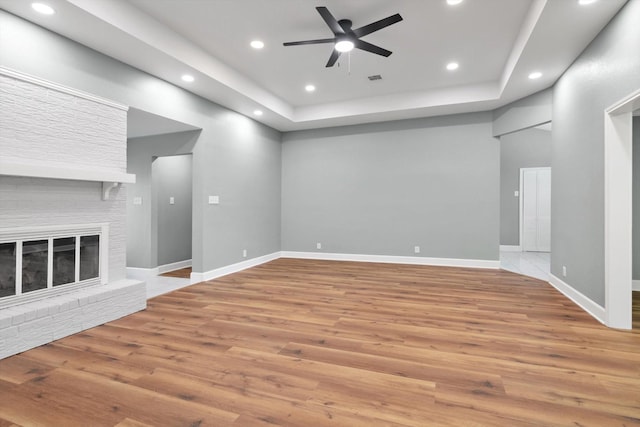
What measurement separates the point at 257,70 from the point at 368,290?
356cm

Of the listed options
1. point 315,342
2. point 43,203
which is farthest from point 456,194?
point 43,203

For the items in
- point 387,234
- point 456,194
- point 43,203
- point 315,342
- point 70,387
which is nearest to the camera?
point 70,387

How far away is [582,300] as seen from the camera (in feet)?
11.9

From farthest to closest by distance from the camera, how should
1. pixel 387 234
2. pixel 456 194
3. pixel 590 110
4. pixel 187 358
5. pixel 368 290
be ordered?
pixel 387 234, pixel 456 194, pixel 368 290, pixel 590 110, pixel 187 358

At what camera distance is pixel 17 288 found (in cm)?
271

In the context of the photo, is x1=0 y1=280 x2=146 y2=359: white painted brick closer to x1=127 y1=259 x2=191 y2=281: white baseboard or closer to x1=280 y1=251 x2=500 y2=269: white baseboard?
x1=127 y1=259 x2=191 y2=281: white baseboard

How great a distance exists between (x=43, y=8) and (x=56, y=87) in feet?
2.06

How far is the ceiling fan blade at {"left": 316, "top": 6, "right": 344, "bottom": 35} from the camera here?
9.54ft

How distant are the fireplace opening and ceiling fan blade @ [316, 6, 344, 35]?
3.05 metres

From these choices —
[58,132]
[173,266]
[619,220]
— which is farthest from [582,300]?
[173,266]

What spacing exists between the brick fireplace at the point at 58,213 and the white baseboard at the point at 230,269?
1.37m

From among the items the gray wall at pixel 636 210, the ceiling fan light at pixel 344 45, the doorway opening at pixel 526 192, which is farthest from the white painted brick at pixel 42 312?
the doorway opening at pixel 526 192

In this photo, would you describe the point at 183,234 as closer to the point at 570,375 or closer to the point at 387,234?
the point at 387,234

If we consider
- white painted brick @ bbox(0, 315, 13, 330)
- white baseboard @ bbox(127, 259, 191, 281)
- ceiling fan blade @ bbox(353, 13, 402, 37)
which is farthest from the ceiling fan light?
white baseboard @ bbox(127, 259, 191, 281)
